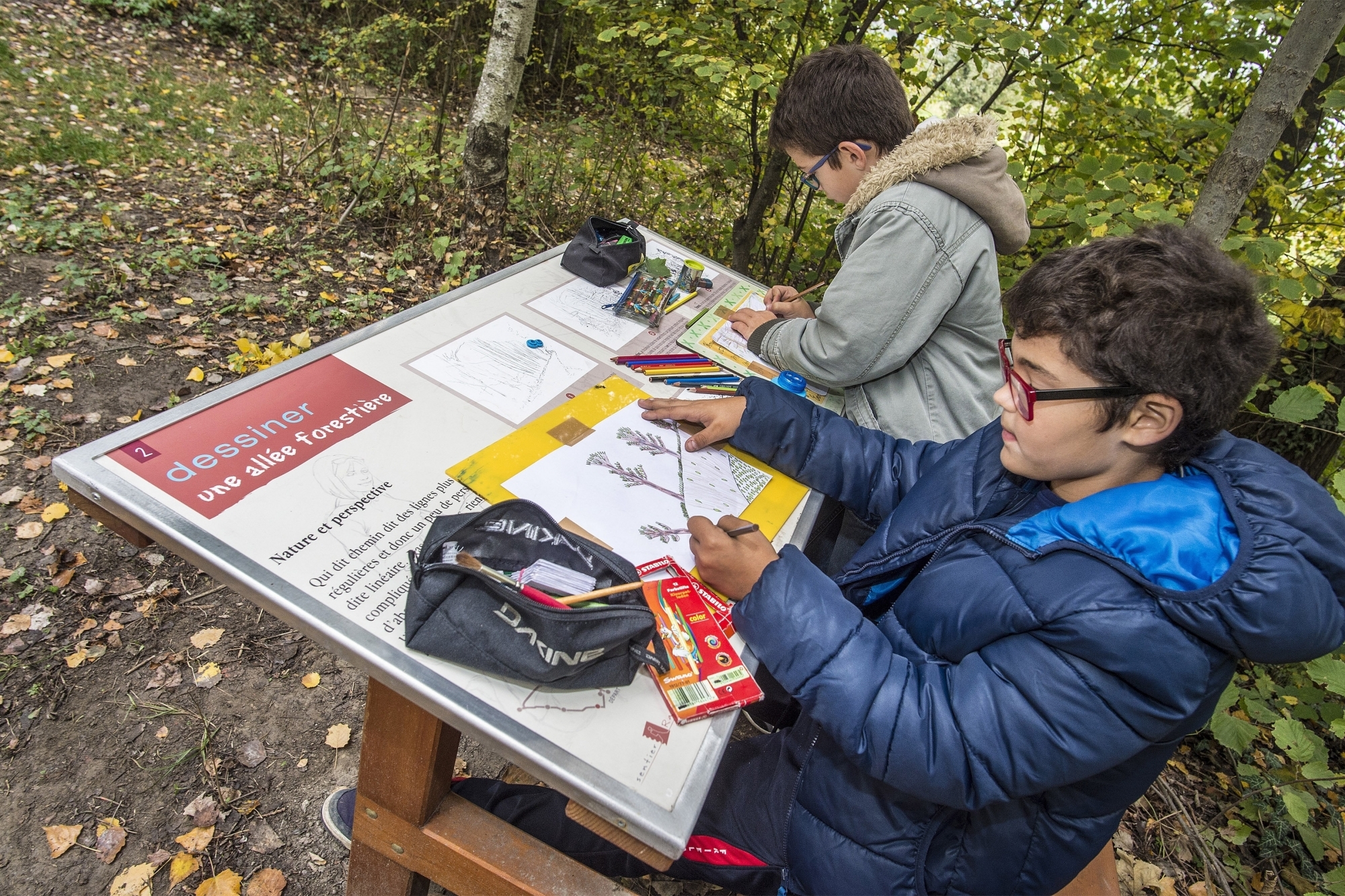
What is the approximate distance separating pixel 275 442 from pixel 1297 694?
11.6ft

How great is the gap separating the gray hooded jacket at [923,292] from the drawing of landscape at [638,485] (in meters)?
0.51

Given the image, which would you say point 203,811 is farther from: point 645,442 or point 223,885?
point 645,442

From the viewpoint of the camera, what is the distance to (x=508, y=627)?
1.14 meters

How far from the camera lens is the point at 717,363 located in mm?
2301

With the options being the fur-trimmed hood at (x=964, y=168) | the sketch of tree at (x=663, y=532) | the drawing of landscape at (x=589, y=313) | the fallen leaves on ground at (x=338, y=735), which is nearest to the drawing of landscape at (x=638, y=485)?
the sketch of tree at (x=663, y=532)

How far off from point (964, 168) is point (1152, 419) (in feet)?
3.53

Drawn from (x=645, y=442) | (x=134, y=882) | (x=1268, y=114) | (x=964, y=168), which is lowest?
(x=134, y=882)

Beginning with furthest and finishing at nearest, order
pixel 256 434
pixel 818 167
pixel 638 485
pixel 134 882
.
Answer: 1. pixel 818 167
2. pixel 134 882
3. pixel 638 485
4. pixel 256 434

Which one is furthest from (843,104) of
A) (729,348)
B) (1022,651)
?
(1022,651)

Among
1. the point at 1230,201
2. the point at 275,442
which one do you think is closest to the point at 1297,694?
the point at 1230,201

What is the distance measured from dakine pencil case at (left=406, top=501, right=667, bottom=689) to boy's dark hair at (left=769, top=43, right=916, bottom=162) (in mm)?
1710

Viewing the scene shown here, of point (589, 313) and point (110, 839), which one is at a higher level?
point (589, 313)

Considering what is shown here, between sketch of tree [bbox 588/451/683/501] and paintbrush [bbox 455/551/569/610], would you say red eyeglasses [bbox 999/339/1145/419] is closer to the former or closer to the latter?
sketch of tree [bbox 588/451/683/501]

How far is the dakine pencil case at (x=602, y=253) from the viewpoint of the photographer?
8.36 feet
